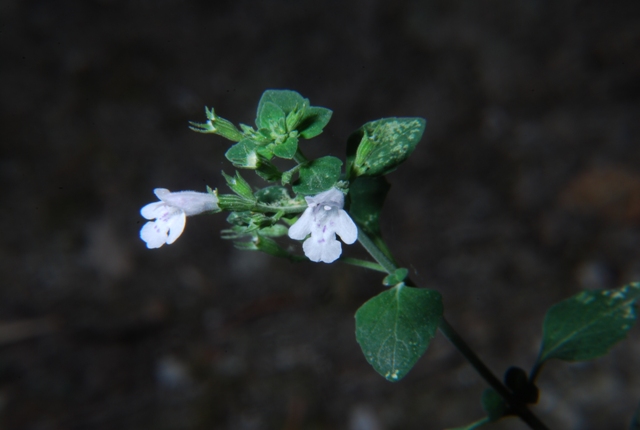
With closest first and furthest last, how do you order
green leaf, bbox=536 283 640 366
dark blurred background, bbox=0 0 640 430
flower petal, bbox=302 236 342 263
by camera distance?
1. flower petal, bbox=302 236 342 263
2. green leaf, bbox=536 283 640 366
3. dark blurred background, bbox=0 0 640 430

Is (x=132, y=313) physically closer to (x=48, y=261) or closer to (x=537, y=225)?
(x=48, y=261)

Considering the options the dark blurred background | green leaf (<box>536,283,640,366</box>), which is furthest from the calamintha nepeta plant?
the dark blurred background

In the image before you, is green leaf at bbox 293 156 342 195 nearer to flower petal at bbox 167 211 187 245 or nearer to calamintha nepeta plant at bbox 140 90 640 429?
calamintha nepeta plant at bbox 140 90 640 429

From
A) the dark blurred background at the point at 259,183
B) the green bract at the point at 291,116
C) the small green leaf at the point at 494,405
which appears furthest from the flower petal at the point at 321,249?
the dark blurred background at the point at 259,183

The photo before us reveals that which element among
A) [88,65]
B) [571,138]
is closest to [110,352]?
[88,65]

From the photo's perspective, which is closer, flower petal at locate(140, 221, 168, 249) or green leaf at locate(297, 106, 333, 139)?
flower petal at locate(140, 221, 168, 249)

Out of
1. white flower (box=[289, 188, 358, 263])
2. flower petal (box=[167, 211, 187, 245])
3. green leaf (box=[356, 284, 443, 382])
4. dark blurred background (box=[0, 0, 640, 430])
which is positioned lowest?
dark blurred background (box=[0, 0, 640, 430])

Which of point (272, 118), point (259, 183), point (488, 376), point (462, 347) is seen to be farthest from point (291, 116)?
point (259, 183)
